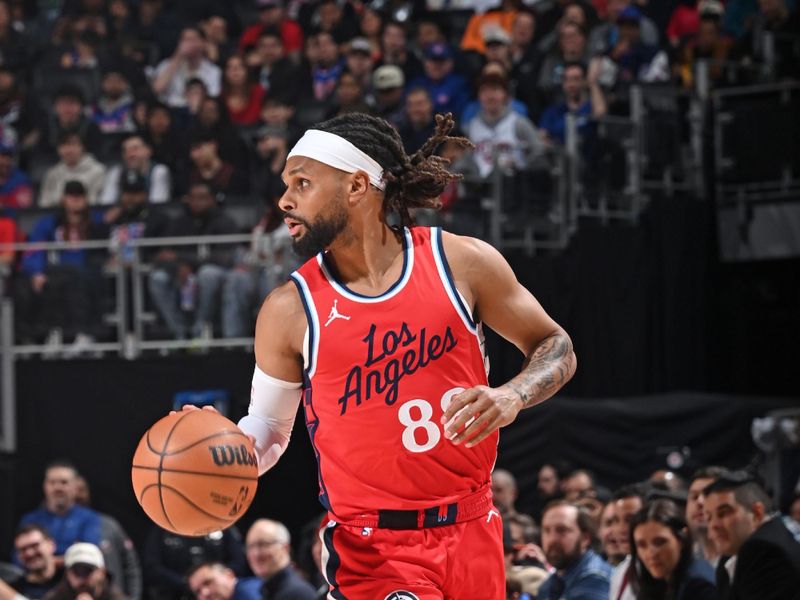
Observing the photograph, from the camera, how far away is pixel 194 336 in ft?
42.7

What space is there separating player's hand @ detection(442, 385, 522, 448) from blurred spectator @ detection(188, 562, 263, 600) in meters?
5.76

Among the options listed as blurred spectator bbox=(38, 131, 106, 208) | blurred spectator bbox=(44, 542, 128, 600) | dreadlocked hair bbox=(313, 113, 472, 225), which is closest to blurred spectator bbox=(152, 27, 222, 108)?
blurred spectator bbox=(38, 131, 106, 208)

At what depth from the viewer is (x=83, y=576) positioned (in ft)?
33.1

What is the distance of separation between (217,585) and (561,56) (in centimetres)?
681

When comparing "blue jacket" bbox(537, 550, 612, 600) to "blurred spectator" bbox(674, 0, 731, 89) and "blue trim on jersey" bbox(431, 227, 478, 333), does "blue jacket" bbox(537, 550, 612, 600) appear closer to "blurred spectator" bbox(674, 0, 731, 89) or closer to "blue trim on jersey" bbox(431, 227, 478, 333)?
"blue trim on jersey" bbox(431, 227, 478, 333)

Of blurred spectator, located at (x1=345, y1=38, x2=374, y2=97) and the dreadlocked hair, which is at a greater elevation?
blurred spectator, located at (x1=345, y1=38, x2=374, y2=97)

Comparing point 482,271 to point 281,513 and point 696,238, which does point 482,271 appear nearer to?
point 281,513

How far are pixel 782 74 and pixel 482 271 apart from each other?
9.92m

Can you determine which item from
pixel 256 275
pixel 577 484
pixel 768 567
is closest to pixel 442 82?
pixel 256 275

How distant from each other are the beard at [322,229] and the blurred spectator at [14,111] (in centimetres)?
1254

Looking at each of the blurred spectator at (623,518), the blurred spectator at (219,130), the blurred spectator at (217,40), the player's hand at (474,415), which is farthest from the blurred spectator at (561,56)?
the player's hand at (474,415)

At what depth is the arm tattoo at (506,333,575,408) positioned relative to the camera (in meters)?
4.79

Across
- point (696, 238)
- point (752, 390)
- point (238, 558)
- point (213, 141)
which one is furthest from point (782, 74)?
point (238, 558)

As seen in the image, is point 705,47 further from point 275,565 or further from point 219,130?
point 275,565
